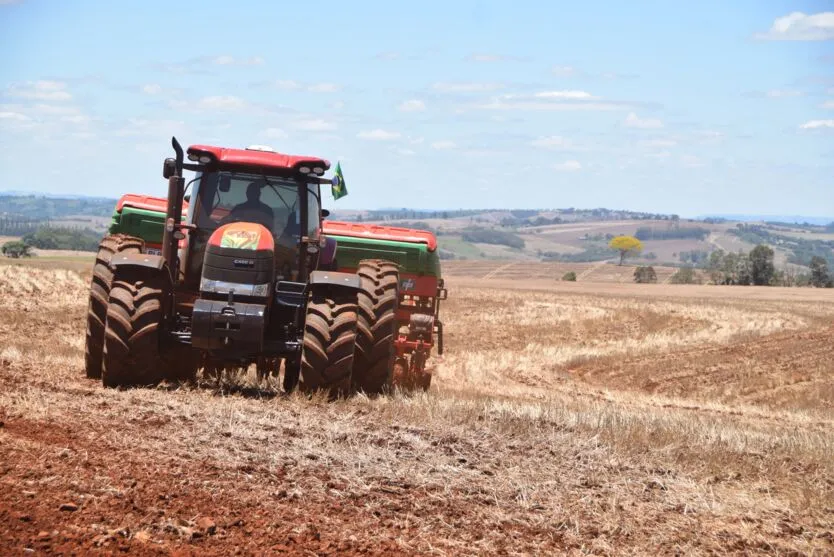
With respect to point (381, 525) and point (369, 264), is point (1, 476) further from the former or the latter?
point (369, 264)

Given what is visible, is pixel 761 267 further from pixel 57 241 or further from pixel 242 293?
pixel 242 293

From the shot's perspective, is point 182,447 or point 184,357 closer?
point 182,447

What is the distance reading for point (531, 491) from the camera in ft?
23.3

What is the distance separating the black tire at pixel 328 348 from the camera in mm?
10438

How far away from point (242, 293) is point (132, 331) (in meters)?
1.12

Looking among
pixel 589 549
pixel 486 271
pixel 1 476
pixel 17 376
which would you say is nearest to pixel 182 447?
pixel 1 476

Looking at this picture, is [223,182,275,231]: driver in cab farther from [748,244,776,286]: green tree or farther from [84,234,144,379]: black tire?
[748,244,776,286]: green tree

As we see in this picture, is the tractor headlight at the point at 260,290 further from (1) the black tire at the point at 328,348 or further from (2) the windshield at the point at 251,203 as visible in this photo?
(2) the windshield at the point at 251,203

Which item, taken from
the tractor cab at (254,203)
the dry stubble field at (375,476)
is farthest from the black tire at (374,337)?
the tractor cab at (254,203)

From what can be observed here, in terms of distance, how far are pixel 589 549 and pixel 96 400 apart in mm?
4856

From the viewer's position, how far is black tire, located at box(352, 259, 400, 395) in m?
11.1

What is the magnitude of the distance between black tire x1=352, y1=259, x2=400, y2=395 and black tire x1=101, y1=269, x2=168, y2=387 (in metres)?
2.03

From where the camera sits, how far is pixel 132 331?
10.4m

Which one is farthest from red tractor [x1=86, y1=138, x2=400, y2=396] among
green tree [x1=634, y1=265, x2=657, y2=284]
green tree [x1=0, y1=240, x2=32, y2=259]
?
green tree [x1=634, y1=265, x2=657, y2=284]
